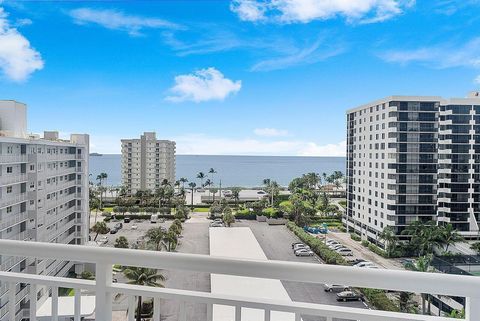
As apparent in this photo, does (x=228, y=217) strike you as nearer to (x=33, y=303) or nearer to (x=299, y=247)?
(x=299, y=247)

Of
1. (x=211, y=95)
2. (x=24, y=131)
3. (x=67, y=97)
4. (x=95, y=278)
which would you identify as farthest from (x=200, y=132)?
(x=95, y=278)

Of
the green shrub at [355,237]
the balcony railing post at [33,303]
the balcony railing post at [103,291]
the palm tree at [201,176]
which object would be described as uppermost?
the palm tree at [201,176]

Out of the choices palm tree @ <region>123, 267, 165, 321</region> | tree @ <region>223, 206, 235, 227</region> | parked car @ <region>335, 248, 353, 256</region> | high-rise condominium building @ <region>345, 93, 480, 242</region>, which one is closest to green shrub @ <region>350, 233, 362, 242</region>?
high-rise condominium building @ <region>345, 93, 480, 242</region>

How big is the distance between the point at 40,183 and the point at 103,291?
2052mm

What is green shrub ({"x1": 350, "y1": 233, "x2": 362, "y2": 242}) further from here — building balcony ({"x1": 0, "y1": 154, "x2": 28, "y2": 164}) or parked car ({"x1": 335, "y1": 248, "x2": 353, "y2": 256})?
building balcony ({"x1": 0, "y1": 154, "x2": 28, "y2": 164})

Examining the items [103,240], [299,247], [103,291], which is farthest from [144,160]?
[103,291]

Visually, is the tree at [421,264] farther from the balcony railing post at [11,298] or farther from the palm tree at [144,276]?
the balcony railing post at [11,298]

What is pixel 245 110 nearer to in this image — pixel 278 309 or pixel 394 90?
pixel 394 90

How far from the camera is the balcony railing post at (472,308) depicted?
0.78m

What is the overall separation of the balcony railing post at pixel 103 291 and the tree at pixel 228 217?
7.08 ft

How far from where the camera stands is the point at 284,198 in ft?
11.7

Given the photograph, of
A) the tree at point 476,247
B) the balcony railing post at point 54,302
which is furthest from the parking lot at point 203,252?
the tree at point 476,247

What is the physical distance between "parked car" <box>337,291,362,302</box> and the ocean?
70.6 inches

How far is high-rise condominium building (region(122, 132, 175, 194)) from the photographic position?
2.96 metres
